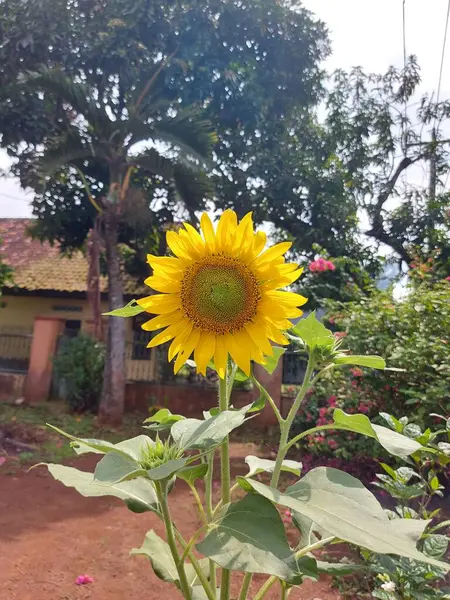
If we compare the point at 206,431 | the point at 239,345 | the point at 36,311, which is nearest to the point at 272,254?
the point at 239,345

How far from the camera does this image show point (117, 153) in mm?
8305

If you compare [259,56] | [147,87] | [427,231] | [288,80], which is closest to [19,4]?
[147,87]

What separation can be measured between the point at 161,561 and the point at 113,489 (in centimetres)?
26

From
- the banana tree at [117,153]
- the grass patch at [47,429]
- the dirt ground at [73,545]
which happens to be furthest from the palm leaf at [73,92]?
the dirt ground at [73,545]

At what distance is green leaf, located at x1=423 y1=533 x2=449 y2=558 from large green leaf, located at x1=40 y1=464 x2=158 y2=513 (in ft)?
2.67

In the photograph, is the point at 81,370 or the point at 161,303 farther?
the point at 81,370

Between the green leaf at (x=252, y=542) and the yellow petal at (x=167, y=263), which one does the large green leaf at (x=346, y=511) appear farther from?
the yellow petal at (x=167, y=263)

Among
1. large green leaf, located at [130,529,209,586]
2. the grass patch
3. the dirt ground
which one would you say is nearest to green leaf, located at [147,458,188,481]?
large green leaf, located at [130,529,209,586]

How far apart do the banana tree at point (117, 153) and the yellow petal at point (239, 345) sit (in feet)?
23.5

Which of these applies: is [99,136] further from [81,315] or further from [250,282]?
[250,282]

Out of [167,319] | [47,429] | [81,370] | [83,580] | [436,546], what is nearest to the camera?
[167,319]

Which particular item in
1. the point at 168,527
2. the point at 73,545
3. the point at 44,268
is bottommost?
the point at 73,545

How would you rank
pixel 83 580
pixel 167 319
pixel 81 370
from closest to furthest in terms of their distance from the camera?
pixel 167 319 → pixel 83 580 → pixel 81 370

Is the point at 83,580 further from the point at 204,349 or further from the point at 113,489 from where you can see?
the point at 204,349
